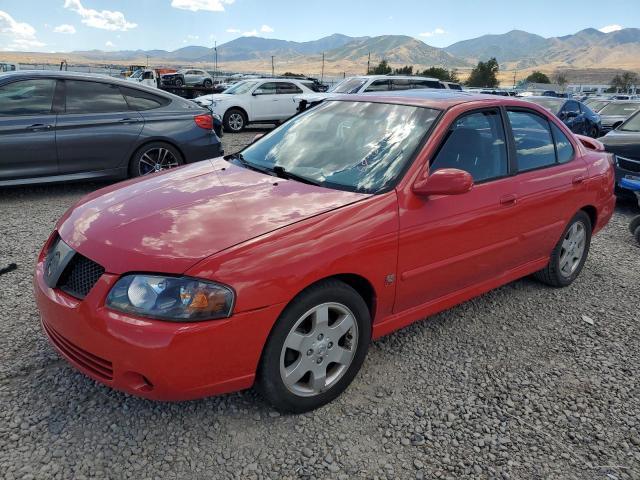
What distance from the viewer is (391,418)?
8.73ft

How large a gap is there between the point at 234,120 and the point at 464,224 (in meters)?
12.4

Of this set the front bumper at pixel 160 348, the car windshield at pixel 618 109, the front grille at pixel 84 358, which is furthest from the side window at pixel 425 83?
the front grille at pixel 84 358

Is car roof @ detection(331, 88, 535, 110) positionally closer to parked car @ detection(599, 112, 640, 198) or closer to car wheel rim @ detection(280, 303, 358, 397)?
car wheel rim @ detection(280, 303, 358, 397)

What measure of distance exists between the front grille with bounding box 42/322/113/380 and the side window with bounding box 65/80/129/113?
4627mm

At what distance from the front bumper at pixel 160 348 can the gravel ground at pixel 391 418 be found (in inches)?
12.5

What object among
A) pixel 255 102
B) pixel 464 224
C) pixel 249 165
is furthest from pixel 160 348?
pixel 255 102

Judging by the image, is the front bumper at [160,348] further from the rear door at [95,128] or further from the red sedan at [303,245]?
the rear door at [95,128]

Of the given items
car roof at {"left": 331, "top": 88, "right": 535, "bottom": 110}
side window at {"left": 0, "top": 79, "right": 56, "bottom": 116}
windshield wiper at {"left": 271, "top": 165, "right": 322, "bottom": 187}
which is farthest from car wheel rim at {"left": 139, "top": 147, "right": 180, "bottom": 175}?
windshield wiper at {"left": 271, "top": 165, "right": 322, "bottom": 187}

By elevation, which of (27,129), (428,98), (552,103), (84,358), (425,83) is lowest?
(84,358)

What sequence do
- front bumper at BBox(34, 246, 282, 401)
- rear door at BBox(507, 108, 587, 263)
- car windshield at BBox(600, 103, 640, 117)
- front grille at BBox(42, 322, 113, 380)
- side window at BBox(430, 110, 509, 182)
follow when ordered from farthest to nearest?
car windshield at BBox(600, 103, 640, 117), rear door at BBox(507, 108, 587, 263), side window at BBox(430, 110, 509, 182), front grille at BBox(42, 322, 113, 380), front bumper at BBox(34, 246, 282, 401)

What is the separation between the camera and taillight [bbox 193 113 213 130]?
7062mm

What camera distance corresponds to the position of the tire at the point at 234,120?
14.5 metres

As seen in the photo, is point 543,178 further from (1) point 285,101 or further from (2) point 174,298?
(1) point 285,101

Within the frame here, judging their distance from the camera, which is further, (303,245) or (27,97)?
(27,97)
